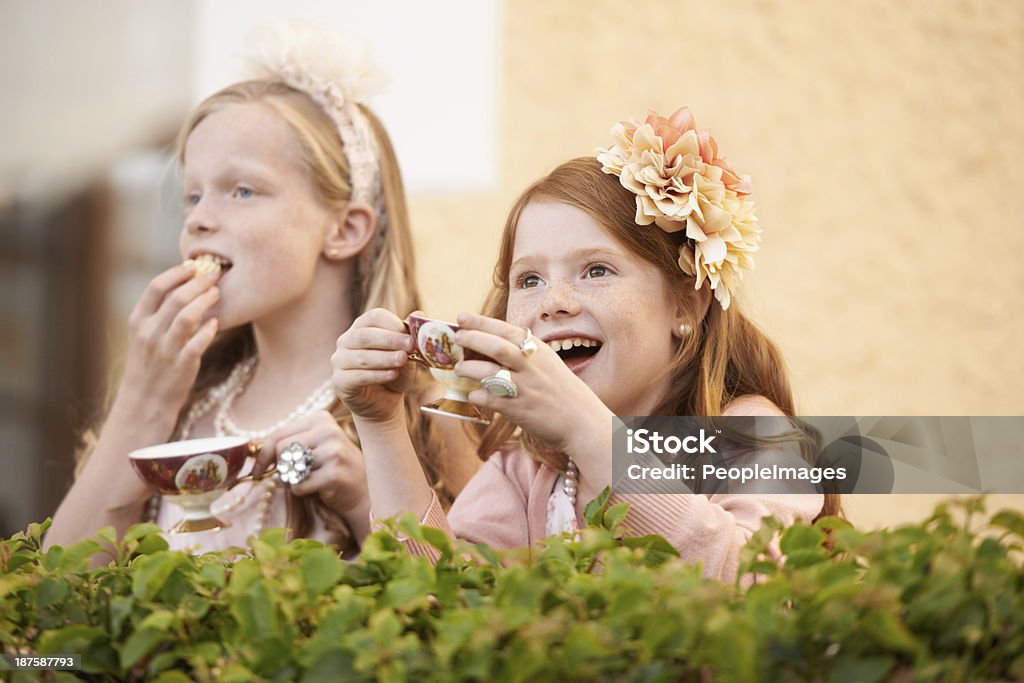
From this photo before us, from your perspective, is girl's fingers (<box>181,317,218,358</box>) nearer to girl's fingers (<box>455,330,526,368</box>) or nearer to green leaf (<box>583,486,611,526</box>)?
girl's fingers (<box>455,330,526,368</box>)

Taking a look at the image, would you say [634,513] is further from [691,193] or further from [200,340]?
[200,340]

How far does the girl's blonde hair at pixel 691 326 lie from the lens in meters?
1.37

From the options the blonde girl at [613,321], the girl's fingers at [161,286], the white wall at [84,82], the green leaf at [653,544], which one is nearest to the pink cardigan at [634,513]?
the blonde girl at [613,321]

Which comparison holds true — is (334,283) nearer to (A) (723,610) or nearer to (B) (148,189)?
(A) (723,610)

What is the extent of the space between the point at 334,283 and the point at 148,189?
1.94 meters

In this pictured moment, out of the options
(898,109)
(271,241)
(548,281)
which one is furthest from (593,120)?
(548,281)

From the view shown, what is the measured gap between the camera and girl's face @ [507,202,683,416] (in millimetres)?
1319

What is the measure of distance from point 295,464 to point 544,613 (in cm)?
84

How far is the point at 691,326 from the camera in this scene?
1.42 meters

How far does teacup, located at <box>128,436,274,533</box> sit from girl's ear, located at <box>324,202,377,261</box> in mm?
444

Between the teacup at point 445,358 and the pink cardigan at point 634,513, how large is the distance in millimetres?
164

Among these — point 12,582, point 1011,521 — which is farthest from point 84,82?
point 1011,521

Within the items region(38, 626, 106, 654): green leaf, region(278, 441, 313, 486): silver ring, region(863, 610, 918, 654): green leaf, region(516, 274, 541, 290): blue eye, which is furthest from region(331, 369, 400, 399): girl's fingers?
region(863, 610, 918, 654): green leaf

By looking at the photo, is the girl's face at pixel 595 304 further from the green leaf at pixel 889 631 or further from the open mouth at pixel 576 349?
the green leaf at pixel 889 631
